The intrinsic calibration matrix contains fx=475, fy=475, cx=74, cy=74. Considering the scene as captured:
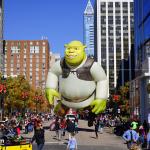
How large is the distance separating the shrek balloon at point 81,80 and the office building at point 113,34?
129m

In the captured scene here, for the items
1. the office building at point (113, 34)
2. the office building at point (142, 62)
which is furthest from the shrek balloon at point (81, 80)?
the office building at point (113, 34)

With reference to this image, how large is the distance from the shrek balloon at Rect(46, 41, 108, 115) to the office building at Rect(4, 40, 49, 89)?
142305 mm

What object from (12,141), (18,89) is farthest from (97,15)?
(12,141)

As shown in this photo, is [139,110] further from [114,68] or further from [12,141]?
[114,68]

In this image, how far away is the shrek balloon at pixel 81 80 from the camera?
29.4 m

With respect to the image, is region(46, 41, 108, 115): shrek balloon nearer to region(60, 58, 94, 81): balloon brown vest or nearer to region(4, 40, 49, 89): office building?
region(60, 58, 94, 81): balloon brown vest

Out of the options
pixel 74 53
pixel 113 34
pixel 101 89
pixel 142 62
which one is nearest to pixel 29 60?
pixel 113 34

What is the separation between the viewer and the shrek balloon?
29.4 m

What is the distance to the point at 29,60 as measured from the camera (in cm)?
17550

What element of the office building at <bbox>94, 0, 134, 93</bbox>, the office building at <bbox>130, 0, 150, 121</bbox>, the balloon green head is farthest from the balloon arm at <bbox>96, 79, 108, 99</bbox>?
the office building at <bbox>94, 0, 134, 93</bbox>

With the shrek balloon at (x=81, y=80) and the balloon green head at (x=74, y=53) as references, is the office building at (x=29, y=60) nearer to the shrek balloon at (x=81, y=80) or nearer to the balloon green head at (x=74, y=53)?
the shrek balloon at (x=81, y=80)

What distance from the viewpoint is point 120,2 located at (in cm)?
16475

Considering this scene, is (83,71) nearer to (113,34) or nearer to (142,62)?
(142,62)

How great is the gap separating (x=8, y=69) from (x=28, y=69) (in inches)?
295
